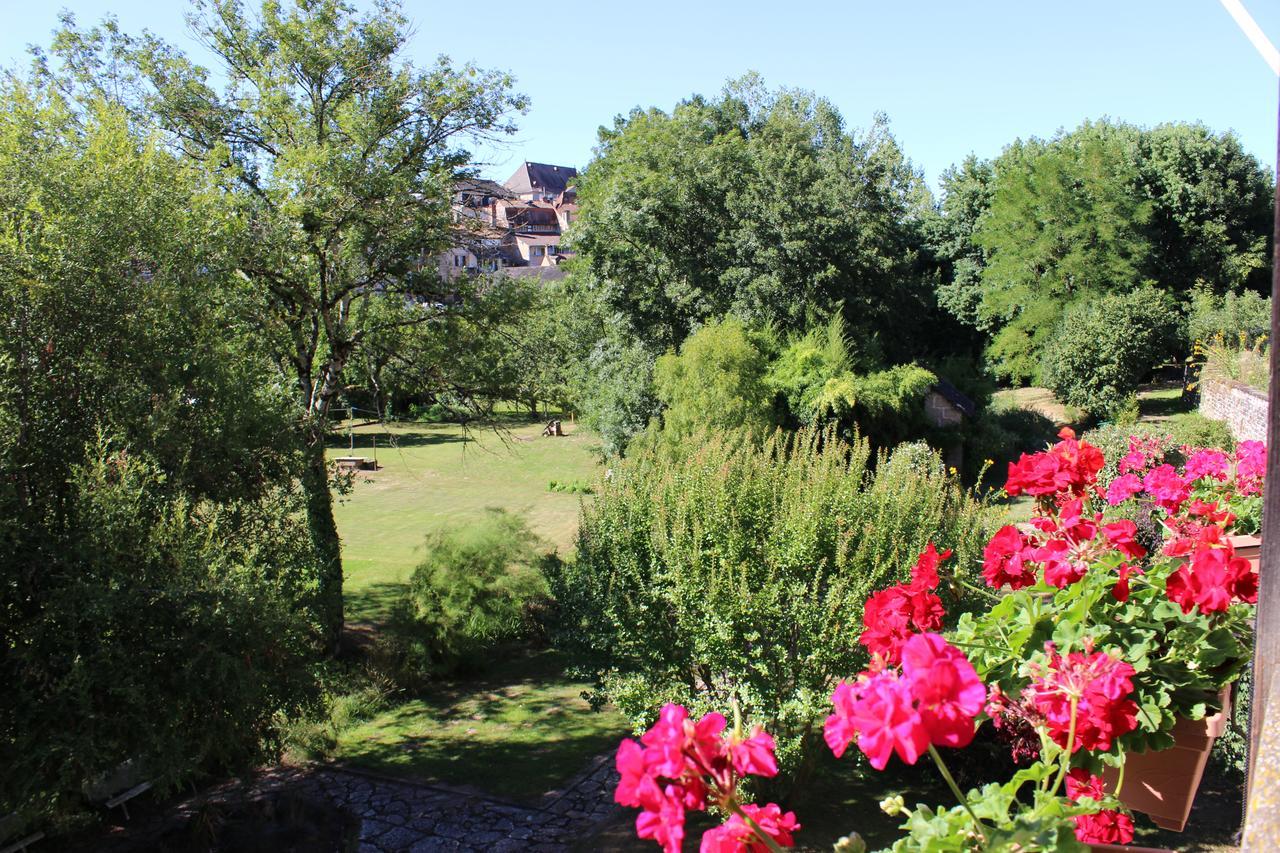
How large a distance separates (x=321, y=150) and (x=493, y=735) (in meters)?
8.06

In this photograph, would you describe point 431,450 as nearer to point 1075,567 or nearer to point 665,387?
point 665,387

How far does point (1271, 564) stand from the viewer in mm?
1530

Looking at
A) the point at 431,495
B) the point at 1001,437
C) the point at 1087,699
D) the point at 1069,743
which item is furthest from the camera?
the point at 431,495

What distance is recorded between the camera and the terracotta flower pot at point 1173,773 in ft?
8.30

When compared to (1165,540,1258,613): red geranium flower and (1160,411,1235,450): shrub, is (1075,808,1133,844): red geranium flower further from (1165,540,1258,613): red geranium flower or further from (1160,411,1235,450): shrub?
(1160,411,1235,450): shrub

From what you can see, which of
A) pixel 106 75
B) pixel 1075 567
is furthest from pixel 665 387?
pixel 1075 567

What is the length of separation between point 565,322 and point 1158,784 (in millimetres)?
26501

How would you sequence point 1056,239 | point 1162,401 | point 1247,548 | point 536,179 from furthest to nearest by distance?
point 536,179
point 1056,239
point 1162,401
point 1247,548

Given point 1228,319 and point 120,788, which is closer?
point 120,788

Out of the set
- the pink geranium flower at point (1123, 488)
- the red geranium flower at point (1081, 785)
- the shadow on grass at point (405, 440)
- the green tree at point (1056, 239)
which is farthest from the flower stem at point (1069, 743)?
the shadow on grass at point (405, 440)

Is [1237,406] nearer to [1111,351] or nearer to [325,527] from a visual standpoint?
[1111,351]

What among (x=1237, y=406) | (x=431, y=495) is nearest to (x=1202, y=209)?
(x=1237, y=406)

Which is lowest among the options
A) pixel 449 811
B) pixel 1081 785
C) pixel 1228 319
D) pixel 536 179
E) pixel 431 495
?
pixel 449 811

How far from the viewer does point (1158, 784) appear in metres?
2.70
